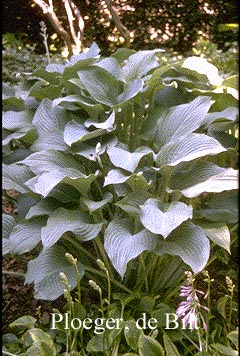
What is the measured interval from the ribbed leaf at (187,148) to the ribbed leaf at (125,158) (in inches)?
2.1

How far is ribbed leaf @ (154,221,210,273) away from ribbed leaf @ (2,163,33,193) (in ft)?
1.79

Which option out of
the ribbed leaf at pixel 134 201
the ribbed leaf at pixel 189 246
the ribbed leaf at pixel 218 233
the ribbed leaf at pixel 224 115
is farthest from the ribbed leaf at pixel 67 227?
the ribbed leaf at pixel 224 115

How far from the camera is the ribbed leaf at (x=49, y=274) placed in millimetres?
1515

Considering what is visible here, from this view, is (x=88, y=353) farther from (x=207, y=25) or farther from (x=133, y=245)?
(x=207, y=25)

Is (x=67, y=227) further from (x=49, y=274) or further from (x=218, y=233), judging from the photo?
(x=218, y=233)

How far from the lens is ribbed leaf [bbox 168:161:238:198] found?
1.45 m

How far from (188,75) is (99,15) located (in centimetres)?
231

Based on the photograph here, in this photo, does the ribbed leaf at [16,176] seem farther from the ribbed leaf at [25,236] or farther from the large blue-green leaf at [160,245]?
the large blue-green leaf at [160,245]

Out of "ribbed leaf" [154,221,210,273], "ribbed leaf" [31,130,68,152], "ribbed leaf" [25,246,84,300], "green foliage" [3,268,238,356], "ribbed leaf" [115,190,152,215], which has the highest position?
"ribbed leaf" [31,130,68,152]

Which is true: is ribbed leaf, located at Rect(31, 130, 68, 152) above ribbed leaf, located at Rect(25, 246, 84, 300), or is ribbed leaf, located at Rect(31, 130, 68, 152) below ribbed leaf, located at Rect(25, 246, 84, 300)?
above

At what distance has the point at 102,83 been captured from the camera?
1825mm

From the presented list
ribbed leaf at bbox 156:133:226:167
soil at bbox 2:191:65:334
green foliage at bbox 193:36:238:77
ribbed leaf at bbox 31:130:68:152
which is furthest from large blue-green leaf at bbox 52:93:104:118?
green foliage at bbox 193:36:238:77

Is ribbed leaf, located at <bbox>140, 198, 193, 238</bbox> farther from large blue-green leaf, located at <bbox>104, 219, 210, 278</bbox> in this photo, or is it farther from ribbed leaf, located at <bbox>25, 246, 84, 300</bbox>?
ribbed leaf, located at <bbox>25, 246, 84, 300</bbox>

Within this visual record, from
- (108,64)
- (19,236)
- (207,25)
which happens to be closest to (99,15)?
(207,25)
